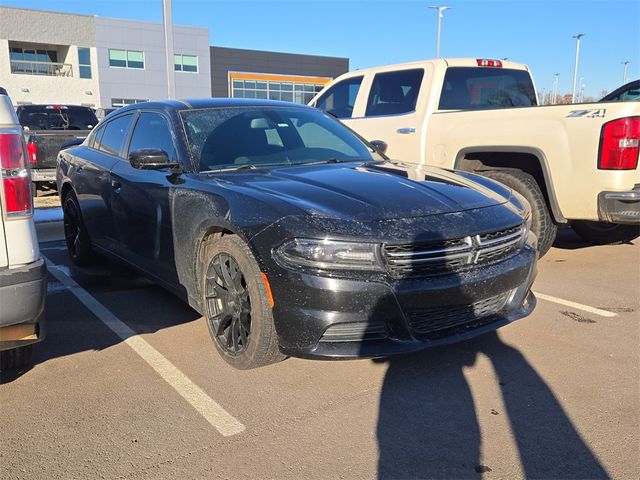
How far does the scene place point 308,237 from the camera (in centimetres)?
291

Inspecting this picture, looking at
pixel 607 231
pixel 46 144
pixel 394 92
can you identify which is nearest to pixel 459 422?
pixel 607 231

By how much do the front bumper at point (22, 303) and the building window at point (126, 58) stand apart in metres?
43.7

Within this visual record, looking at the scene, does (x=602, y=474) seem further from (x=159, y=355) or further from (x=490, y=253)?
(x=159, y=355)

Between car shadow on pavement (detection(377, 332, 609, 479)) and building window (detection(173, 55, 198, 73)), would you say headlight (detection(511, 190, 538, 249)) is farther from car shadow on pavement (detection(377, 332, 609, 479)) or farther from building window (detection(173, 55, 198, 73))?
building window (detection(173, 55, 198, 73))

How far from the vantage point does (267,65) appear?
53344mm

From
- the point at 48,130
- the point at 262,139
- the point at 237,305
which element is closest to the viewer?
the point at 237,305

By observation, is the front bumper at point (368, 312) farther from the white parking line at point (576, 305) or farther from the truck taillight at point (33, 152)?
the truck taillight at point (33, 152)

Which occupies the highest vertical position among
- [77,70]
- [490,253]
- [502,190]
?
[77,70]

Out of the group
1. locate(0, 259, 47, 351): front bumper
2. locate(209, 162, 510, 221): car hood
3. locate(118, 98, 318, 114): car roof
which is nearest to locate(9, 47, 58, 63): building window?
locate(118, 98, 318, 114): car roof

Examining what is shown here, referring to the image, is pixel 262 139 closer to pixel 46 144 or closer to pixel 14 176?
pixel 14 176

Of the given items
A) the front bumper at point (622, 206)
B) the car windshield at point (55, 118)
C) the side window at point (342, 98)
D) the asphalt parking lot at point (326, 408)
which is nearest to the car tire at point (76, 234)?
the asphalt parking lot at point (326, 408)

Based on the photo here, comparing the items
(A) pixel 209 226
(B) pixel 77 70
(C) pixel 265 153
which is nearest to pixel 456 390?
(A) pixel 209 226

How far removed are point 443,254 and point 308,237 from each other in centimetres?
73

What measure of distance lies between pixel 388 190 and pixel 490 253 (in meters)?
Answer: 0.69
